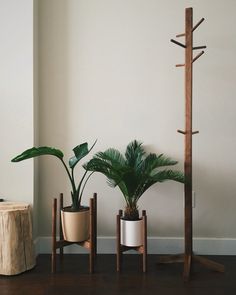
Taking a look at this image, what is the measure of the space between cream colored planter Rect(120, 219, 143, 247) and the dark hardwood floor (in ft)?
0.75

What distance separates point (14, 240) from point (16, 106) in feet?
3.63

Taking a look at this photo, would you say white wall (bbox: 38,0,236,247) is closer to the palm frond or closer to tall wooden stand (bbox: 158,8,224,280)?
the palm frond

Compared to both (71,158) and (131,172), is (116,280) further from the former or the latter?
(71,158)

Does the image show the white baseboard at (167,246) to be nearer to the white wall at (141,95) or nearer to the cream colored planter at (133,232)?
the white wall at (141,95)

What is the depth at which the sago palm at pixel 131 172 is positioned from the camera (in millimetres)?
2328

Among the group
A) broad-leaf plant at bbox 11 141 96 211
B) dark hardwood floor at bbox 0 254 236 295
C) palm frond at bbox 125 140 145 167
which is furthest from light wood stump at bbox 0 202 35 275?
palm frond at bbox 125 140 145 167

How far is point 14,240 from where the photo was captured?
231cm

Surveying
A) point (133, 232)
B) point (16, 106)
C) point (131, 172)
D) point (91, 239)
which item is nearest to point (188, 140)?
point (131, 172)

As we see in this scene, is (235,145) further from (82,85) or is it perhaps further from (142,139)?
(82,85)

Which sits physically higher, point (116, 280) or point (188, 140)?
point (188, 140)

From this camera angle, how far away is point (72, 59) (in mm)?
2809

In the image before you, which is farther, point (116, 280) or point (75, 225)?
point (75, 225)

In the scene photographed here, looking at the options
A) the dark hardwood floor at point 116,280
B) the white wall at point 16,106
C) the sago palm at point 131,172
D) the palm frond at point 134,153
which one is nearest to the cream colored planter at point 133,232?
the sago palm at point 131,172

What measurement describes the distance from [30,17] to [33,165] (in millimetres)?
1257
